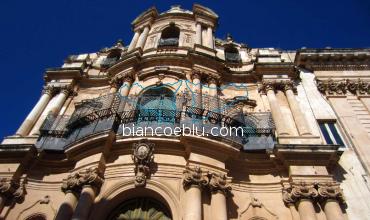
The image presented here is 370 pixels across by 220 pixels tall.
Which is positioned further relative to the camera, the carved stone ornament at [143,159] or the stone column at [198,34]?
the stone column at [198,34]

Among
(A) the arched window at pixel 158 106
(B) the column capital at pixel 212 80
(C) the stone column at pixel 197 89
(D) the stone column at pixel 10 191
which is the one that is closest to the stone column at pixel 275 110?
(B) the column capital at pixel 212 80

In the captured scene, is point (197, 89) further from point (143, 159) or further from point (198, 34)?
point (198, 34)

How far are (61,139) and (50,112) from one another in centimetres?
214

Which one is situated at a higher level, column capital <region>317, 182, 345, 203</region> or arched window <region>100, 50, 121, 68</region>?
arched window <region>100, 50, 121, 68</region>

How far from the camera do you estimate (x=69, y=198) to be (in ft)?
31.1

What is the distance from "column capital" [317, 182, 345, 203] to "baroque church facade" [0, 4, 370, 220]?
4 cm

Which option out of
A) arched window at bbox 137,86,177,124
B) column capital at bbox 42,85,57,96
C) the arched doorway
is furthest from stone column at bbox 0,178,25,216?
column capital at bbox 42,85,57,96

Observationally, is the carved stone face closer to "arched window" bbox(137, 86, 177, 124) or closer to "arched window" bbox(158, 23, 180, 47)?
"arched window" bbox(137, 86, 177, 124)

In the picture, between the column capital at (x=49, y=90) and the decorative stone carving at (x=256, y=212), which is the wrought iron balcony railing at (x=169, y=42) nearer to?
the column capital at (x=49, y=90)

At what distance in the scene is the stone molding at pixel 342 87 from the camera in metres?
14.7

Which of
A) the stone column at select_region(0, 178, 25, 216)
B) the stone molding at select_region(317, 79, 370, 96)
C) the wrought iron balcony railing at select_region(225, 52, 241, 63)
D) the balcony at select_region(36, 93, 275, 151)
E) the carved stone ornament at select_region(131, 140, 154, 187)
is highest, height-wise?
the wrought iron balcony railing at select_region(225, 52, 241, 63)

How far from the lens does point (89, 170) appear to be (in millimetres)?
9797

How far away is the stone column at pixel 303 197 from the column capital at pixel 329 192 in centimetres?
17

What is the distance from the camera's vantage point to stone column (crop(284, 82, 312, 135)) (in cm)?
1184
